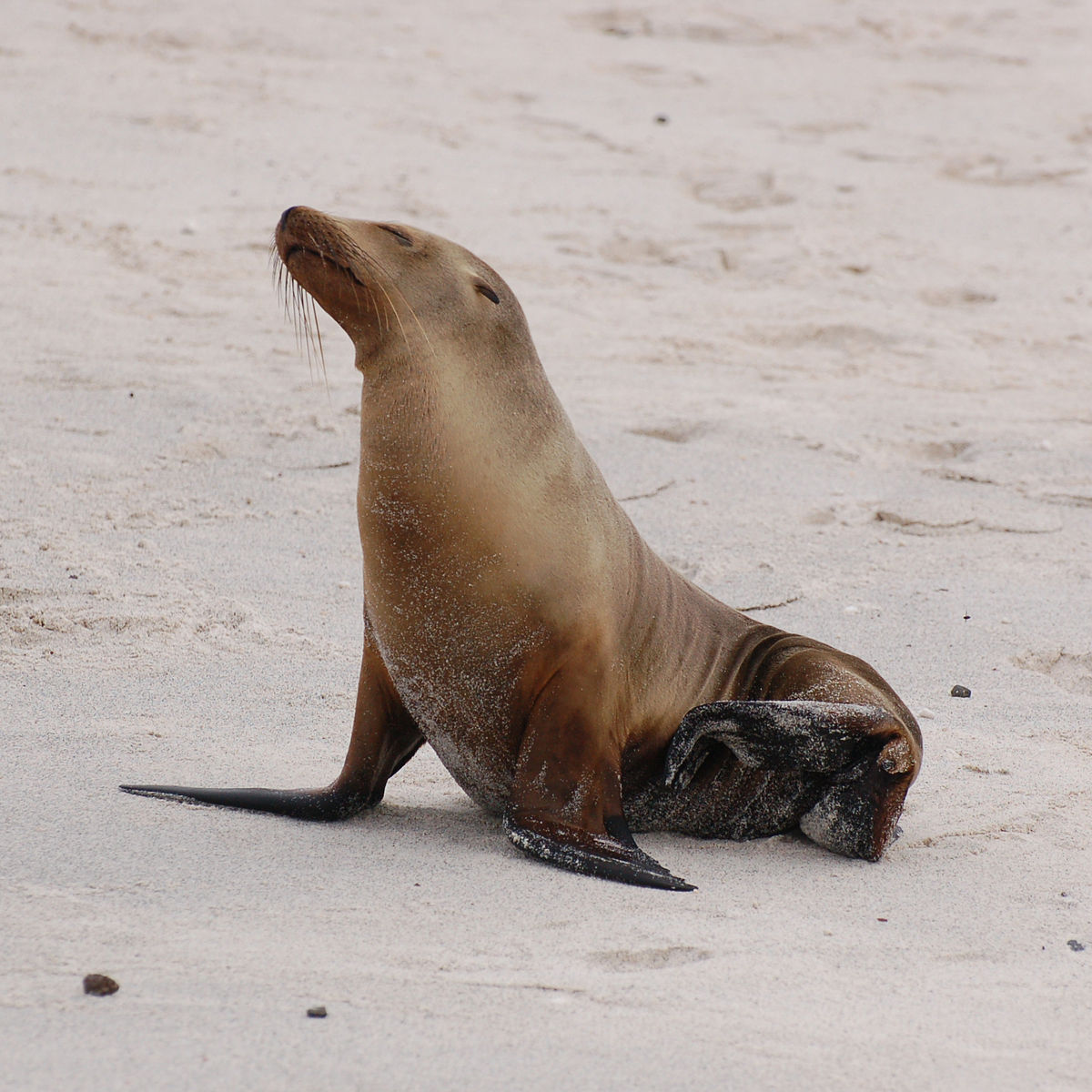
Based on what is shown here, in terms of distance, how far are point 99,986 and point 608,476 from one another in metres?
3.50

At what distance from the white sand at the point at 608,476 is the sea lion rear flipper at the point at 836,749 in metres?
0.09

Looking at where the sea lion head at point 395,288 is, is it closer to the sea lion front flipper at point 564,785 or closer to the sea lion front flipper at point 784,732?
the sea lion front flipper at point 564,785

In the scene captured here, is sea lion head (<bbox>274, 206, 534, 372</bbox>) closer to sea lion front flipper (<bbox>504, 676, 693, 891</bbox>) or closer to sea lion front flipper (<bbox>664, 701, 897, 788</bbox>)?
sea lion front flipper (<bbox>504, 676, 693, 891</bbox>)

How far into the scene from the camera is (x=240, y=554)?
4.71 metres

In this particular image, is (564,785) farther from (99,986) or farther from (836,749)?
(99,986)

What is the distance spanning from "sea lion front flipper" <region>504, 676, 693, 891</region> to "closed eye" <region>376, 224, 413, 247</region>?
0.92 metres

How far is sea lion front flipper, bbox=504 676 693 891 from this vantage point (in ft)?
9.31

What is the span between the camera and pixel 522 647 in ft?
9.46

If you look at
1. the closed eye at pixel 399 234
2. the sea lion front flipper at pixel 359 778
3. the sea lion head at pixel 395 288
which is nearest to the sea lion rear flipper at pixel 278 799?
the sea lion front flipper at pixel 359 778

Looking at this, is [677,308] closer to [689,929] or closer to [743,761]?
[743,761]

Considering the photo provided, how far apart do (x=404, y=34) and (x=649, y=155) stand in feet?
8.06

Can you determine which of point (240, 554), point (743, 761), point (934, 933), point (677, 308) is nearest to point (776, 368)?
point (677, 308)

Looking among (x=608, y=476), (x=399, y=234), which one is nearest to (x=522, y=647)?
(x=399, y=234)

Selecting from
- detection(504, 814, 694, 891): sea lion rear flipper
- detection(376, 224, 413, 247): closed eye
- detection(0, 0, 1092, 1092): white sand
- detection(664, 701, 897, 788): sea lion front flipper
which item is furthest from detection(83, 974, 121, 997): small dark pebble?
detection(376, 224, 413, 247): closed eye
